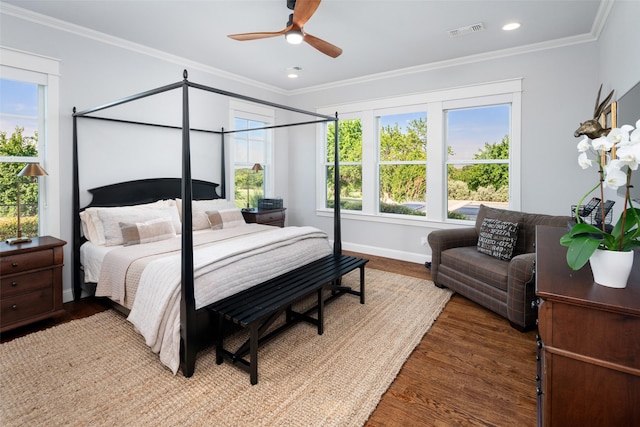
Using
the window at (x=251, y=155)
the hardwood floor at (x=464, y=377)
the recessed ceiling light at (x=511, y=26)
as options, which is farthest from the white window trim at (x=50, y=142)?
the recessed ceiling light at (x=511, y=26)

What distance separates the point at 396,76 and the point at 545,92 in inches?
73.7

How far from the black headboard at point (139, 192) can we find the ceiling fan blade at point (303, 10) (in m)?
2.52

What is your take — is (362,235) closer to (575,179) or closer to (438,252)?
(438,252)

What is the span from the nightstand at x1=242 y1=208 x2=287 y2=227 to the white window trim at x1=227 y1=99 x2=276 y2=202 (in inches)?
15.9

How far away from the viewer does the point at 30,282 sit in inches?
105

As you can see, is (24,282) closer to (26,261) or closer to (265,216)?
(26,261)

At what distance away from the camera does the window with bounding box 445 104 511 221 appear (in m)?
4.12

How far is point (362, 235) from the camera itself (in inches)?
209

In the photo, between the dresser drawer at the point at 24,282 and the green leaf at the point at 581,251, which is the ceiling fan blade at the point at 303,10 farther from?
the dresser drawer at the point at 24,282

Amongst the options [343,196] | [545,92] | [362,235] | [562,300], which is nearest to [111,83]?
[343,196]

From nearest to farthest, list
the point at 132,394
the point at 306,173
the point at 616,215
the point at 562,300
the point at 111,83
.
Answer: the point at 562,300 < the point at 132,394 < the point at 616,215 < the point at 111,83 < the point at 306,173

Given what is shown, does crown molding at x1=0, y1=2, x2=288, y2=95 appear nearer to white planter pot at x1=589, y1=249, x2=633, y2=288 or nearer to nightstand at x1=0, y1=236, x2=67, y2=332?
nightstand at x1=0, y1=236, x2=67, y2=332

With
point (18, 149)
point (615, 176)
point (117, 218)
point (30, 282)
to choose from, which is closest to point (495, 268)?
point (615, 176)

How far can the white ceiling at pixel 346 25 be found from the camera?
2.84 metres
